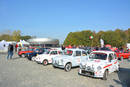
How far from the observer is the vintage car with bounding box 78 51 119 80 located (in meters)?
6.67

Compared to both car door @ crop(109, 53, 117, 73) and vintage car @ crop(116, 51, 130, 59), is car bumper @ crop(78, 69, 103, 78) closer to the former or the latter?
car door @ crop(109, 53, 117, 73)

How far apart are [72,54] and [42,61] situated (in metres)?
3.22

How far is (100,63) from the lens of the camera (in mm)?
6902

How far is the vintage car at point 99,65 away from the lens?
667 centimetres

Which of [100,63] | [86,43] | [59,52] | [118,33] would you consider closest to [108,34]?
[118,33]

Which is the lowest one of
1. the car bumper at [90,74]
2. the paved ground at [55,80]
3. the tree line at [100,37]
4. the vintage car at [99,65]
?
the paved ground at [55,80]

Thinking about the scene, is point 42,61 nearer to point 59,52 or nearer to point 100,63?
point 59,52

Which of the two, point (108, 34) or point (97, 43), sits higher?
point (108, 34)

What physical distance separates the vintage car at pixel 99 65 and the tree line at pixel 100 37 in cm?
3413

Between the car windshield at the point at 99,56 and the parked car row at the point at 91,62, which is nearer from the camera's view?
the parked car row at the point at 91,62

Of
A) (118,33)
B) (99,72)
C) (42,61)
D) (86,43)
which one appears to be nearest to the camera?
(99,72)

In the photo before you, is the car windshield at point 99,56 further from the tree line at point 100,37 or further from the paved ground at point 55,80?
the tree line at point 100,37

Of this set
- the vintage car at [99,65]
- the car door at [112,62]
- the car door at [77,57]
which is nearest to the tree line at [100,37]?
the car door at [77,57]

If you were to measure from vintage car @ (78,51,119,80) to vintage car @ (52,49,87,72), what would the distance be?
1.62 metres
